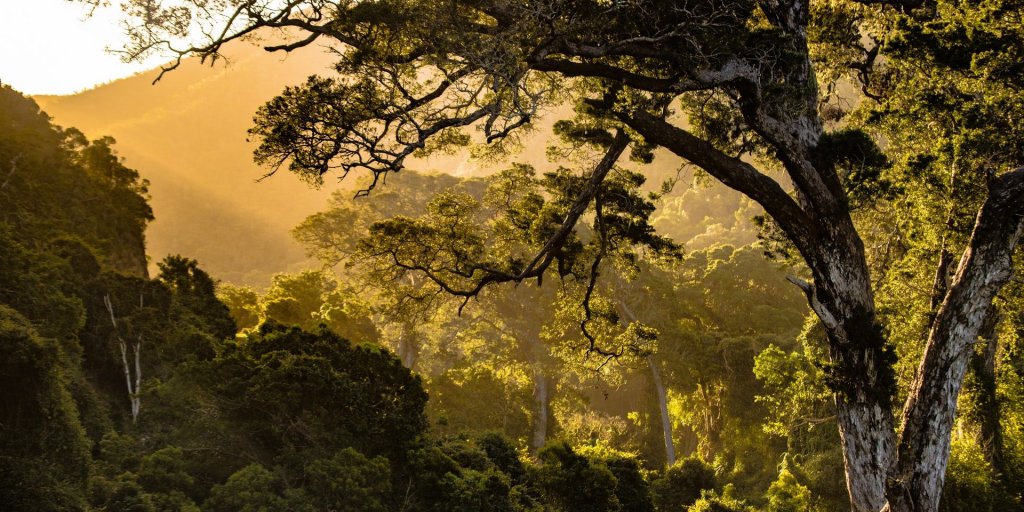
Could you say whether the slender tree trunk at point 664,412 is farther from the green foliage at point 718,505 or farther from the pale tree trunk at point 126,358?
the pale tree trunk at point 126,358

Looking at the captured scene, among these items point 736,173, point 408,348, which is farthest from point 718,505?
point 408,348

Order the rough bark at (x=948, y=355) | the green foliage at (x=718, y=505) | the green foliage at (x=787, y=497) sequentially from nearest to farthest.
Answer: the rough bark at (x=948, y=355) → the green foliage at (x=787, y=497) → the green foliage at (x=718, y=505)

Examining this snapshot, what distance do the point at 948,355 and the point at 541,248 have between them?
616 centimetres

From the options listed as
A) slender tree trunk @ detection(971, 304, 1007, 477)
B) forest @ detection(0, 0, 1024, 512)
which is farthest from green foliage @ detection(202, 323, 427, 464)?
slender tree trunk @ detection(971, 304, 1007, 477)

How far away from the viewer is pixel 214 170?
68.2 meters

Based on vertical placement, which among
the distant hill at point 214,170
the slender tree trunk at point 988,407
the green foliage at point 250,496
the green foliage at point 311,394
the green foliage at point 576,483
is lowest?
the green foliage at point 250,496

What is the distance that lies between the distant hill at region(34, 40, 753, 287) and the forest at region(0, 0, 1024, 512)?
4701 cm

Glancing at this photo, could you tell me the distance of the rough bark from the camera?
23.3 ft

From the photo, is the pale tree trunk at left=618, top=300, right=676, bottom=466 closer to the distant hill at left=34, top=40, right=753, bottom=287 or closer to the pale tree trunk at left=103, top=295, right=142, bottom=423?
the pale tree trunk at left=103, top=295, right=142, bottom=423

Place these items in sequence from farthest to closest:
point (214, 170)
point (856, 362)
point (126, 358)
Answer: point (214, 170)
point (126, 358)
point (856, 362)

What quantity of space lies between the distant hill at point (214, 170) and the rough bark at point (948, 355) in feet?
173

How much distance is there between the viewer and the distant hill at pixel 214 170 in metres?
62.6

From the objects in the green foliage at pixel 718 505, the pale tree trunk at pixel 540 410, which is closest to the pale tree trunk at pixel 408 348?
the pale tree trunk at pixel 540 410

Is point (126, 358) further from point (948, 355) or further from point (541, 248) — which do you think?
point (948, 355)
